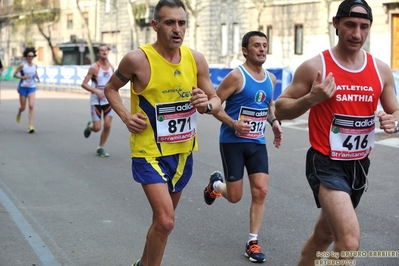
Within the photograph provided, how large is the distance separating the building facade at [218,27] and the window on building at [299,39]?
0.19 feet

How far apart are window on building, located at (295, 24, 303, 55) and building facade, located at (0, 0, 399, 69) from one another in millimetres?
58

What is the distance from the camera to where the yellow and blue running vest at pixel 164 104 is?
5.02 m

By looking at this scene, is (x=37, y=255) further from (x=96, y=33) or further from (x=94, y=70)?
(x=96, y=33)

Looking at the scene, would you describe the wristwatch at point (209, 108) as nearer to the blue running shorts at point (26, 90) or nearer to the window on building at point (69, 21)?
the blue running shorts at point (26, 90)

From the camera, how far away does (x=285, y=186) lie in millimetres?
9516

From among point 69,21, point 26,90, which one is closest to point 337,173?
point 26,90

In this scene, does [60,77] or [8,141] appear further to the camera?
[60,77]

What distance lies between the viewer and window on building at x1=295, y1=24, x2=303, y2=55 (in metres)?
41.5

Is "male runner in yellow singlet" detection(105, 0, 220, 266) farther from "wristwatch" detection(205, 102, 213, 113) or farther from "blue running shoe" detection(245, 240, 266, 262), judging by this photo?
"blue running shoe" detection(245, 240, 266, 262)

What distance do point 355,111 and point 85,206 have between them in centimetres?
439

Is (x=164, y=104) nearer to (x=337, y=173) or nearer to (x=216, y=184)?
(x=337, y=173)

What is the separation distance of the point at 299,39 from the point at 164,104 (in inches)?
1479

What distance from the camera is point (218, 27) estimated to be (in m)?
47.8

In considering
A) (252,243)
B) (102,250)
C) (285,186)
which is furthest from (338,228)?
(285,186)
